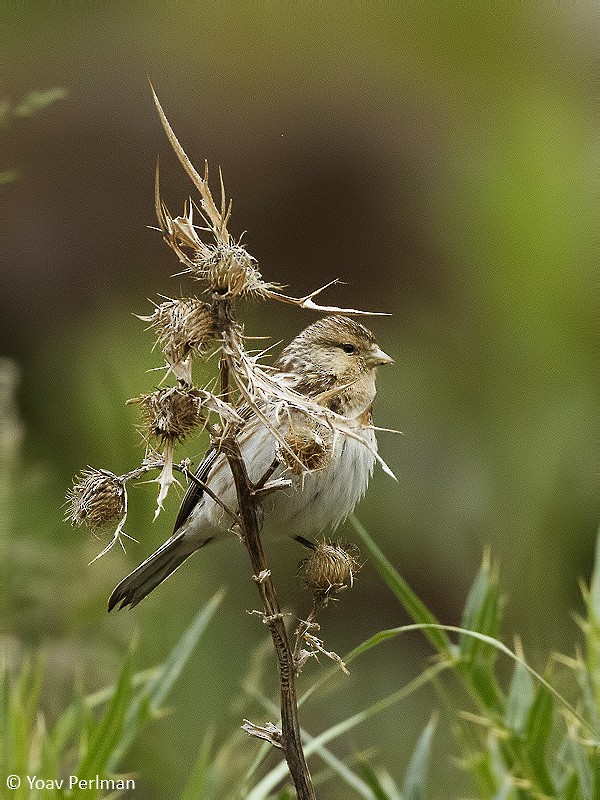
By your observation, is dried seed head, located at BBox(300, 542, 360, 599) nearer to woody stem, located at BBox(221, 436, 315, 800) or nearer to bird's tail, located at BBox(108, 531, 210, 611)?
woody stem, located at BBox(221, 436, 315, 800)

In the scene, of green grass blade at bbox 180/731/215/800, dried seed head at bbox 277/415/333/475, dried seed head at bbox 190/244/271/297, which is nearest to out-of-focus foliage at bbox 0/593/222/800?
green grass blade at bbox 180/731/215/800

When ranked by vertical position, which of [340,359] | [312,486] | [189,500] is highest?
[340,359]

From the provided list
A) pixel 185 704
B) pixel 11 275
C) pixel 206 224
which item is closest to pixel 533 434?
pixel 185 704

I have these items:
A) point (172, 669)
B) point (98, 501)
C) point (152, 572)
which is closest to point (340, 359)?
point (152, 572)

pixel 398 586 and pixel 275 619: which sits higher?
pixel 275 619

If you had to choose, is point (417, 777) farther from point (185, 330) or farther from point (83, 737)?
point (185, 330)

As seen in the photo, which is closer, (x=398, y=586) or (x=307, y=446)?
(x=307, y=446)

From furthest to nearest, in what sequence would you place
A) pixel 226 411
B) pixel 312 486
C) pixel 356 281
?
pixel 356 281 → pixel 312 486 → pixel 226 411
